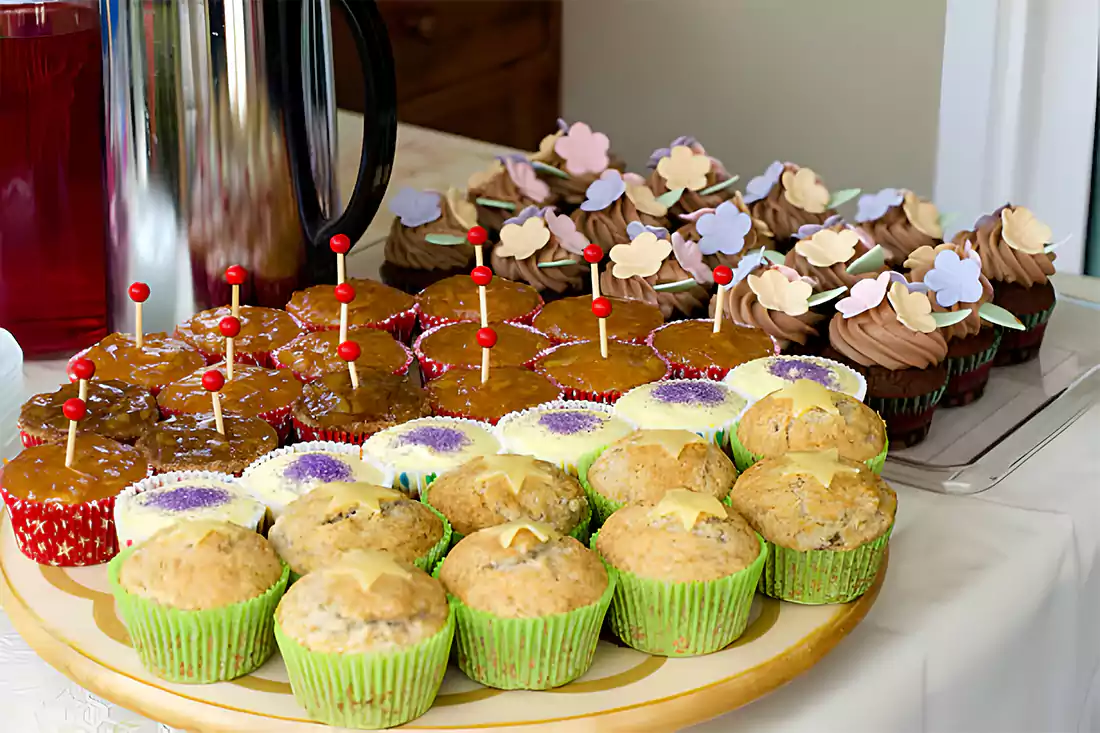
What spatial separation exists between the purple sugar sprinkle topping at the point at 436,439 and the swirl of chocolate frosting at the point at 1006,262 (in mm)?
759

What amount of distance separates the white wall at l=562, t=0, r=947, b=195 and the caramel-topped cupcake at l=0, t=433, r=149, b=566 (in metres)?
2.70

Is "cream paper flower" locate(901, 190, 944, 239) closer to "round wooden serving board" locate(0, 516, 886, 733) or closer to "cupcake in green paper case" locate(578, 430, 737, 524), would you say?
"cupcake in green paper case" locate(578, 430, 737, 524)

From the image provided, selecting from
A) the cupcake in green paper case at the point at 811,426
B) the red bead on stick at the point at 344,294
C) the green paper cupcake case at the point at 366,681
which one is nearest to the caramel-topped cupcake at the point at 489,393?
the red bead on stick at the point at 344,294

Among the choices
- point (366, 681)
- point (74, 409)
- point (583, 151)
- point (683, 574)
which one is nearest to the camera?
point (366, 681)

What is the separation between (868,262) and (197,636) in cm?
95

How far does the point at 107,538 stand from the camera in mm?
1164

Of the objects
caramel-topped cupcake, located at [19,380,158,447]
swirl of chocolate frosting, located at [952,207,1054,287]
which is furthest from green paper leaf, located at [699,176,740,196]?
caramel-topped cupcake, located at [19,380,158,447]

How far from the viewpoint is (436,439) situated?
126 cm

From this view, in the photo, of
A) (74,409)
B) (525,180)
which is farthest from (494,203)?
(74,409)

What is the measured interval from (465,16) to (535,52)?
30 centimetres

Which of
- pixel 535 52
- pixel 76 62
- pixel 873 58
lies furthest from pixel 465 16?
pixel 76 62

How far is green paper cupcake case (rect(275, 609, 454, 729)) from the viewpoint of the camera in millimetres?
940

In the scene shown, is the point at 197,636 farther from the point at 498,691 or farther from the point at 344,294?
the point at 344,294

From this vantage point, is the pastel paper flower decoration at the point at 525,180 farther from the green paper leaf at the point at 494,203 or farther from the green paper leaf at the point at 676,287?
the green paper leaf at the point at 676,287
